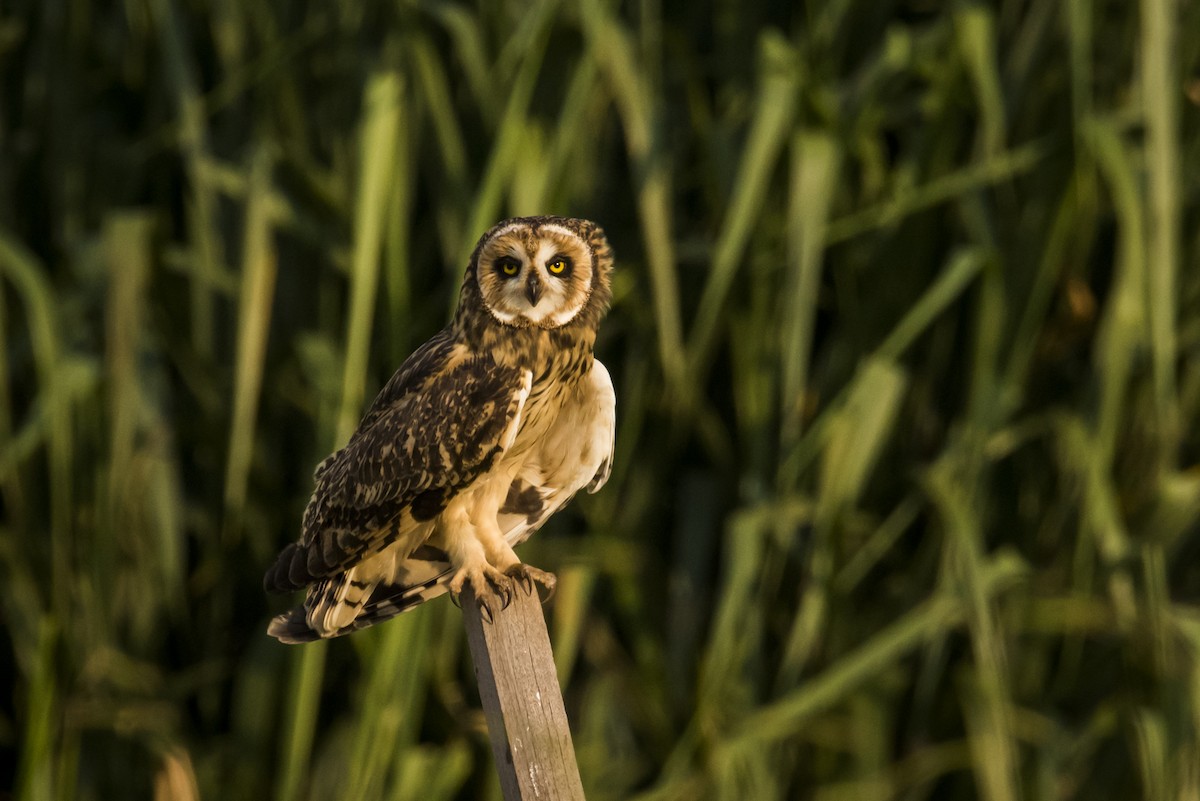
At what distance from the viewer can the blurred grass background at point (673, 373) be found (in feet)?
10.9

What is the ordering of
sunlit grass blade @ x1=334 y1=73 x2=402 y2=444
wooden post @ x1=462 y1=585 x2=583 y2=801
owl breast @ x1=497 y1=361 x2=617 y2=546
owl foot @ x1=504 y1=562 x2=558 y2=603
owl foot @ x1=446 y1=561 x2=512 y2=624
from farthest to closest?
sunlit grass blade @ x1=334 y1=73 x2=402 y2=444 → owl breast @ x1=497 y1=361 x2=617 y2=546 → owl foot @ x1=504 y1=562 x2=558 y2=603 → owl foot @ x1=446 y1=561 x2=512 y2=624 → wooden post @ x1=462 y1=585 x2=583 y2=801

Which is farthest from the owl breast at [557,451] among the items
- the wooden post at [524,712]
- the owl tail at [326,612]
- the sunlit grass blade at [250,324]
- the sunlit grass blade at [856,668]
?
the sunlit grass blade at [250,324]

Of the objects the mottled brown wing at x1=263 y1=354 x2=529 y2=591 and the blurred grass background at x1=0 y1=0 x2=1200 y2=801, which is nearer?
the mottled brown wing at x1=263 y1=354 x2=529 y2=591

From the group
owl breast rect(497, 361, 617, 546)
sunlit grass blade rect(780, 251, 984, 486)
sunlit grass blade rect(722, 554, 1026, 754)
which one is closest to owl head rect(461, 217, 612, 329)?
owl breast rect(497, 361, 617, 546)

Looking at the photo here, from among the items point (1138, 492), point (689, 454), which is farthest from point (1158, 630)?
point (689, 454)

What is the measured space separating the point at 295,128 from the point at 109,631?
127 cm

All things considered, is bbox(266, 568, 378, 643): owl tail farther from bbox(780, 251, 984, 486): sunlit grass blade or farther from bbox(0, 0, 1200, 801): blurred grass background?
bbox(780, 251, 984, 486): sunlit grass blade

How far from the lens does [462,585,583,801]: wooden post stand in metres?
1.82

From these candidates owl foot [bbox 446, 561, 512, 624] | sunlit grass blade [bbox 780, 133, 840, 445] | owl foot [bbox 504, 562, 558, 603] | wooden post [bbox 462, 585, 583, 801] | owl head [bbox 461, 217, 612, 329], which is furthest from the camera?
sunlit grass blade [bbox 780, 133, 840, 445]

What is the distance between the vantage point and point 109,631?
3.56 m

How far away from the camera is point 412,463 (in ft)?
7.93

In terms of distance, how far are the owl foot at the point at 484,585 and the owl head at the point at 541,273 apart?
389 millimetres

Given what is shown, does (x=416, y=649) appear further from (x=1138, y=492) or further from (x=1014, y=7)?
(x=1014, y=7)

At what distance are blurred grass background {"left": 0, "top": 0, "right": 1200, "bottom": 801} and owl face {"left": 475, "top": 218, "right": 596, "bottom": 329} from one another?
0.79m
